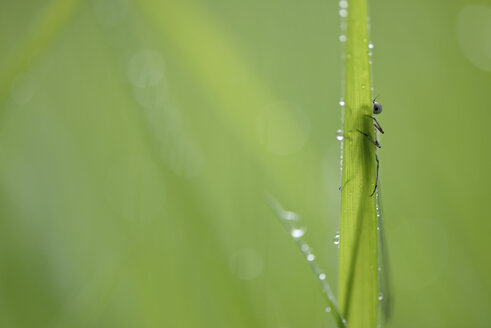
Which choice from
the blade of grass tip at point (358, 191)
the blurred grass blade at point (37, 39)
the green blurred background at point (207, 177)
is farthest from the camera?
the blurred grass blade at point (37, 39)

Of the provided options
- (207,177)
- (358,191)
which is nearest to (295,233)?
(358,191)

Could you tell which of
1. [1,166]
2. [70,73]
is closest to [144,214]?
[1,166]

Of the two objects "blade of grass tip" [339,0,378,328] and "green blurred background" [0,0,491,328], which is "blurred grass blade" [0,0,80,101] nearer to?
"green blurred background" [0,0,491,328]

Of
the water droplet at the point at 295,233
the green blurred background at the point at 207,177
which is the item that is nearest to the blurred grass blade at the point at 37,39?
the green blurred background at the point at 207,177

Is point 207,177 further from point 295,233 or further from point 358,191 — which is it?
point 358,191

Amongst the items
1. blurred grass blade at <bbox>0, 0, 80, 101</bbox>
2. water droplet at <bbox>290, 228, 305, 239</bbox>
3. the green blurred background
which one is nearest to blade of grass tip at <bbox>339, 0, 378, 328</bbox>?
water droplet at <bbox>290, 228, 305, 239</bbox>

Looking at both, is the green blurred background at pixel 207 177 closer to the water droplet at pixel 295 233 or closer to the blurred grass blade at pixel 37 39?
the blurred grass blade at pixel 37 39
